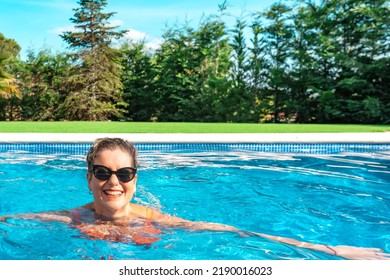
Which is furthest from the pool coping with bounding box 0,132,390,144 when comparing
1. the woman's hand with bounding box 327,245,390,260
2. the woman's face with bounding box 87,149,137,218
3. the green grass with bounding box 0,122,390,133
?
the woman's hand with bounding box 327,245,390,260

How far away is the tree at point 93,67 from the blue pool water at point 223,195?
34.2 ft

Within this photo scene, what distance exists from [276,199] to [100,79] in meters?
14.0

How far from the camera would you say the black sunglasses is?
8.22 feet

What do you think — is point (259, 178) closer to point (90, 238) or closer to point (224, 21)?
point (90, 238)

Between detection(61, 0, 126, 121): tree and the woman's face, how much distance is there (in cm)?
Result: 1521

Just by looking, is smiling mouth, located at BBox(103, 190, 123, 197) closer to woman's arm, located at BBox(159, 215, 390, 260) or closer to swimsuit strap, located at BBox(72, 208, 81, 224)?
swimsuit strap, located at BBox(72, 208, 81, 224)

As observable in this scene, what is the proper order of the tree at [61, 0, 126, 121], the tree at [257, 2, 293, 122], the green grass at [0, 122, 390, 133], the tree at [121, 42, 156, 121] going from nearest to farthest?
the green grass at [0, 122, 390, 133] < the tree at [257, 2, 293, 122] < the tree at [61, 0, 126, 121] < the tree at [121, 42, 156, 121]

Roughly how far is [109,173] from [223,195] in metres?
2.86

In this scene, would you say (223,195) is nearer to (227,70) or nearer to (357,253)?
(357,253)

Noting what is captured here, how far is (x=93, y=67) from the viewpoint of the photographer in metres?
17.8

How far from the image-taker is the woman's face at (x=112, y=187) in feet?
8.25

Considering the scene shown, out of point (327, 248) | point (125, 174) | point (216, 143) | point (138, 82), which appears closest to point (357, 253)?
point (327, 248)
